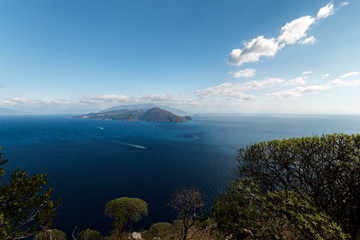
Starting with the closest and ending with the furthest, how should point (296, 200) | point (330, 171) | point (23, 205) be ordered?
point (23, 205), point (296, 200), point (330, 171)

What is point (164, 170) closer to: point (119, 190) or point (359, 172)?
point (119, 190)

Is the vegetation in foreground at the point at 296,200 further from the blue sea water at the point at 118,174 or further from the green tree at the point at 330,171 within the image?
the blue sea water at the point at 118,174

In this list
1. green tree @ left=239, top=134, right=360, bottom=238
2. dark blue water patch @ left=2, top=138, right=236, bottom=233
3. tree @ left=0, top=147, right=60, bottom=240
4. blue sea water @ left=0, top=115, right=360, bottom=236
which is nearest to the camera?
tree @ left=0, top=147, right=60, bottom=240

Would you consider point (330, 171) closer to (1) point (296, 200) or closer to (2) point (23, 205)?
(1) point (296, 200)

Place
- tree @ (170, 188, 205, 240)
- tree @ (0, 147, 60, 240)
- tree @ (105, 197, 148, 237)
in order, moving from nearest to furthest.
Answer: tree @ (0, 147, 60, 240)
tree @ (170, 188, 205, 240)
tree @ (105, 197, 148, 237)

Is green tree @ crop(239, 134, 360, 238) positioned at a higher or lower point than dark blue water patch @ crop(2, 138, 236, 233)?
higher

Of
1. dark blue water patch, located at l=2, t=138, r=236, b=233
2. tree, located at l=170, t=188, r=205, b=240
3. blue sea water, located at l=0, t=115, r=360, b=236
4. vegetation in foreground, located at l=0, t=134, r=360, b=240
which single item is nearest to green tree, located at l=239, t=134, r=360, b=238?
vegetation in foreground, located at l=0, t=134, r=360, b=240

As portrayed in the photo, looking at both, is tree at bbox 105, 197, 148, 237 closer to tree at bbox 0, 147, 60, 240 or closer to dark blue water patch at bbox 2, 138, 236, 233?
dark blue water patch at bbox 2, 138, 236, 233

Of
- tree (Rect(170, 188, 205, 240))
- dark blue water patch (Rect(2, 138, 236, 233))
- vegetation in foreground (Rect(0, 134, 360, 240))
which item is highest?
vegetation in foreground (Rect(0, 134, 360, 240))

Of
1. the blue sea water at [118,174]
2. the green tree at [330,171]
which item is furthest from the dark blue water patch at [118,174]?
the green tree at [330,171]

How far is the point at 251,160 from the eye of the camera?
23766 millimetres

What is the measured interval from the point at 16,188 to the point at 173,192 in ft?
166

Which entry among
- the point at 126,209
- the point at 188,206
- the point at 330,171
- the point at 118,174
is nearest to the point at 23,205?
the point at 188,206

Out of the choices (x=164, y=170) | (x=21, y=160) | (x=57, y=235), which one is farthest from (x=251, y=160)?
(x=21, y=160)
